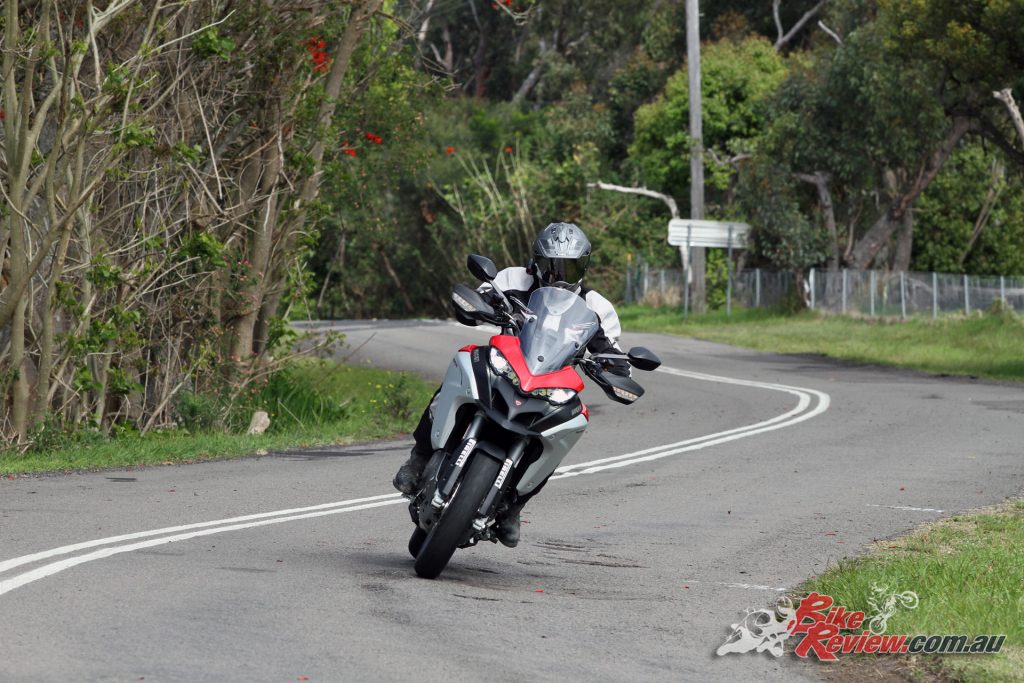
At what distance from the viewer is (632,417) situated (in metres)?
19.3

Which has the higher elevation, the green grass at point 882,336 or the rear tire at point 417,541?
the rear tire at point 417,541

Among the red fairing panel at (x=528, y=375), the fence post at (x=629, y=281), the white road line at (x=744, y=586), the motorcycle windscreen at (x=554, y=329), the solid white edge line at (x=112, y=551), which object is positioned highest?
the motorcycle windscreen at (x=554, y=329)

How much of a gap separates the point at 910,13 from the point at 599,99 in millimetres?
28139

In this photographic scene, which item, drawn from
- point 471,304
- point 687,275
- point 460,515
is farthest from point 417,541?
point 687,275

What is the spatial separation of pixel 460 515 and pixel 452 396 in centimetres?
62

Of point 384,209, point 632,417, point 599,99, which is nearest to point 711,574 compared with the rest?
point 632,417

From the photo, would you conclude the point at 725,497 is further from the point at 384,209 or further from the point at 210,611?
the point at 384,209

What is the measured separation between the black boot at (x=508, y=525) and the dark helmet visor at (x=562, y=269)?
1.17 meters

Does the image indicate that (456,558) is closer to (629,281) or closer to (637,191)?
(629,281)

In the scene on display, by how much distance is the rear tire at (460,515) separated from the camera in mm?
7902

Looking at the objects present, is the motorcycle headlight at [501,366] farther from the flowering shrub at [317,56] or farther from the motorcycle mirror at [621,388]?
the flowering shrub at [317,56]

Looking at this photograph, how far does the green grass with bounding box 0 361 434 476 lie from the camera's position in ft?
44.3

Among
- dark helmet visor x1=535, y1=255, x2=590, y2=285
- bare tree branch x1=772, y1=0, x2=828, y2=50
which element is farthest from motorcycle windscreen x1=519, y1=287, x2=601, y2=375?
bare tree branch x1=772, y1=0, x2=828, y2=50

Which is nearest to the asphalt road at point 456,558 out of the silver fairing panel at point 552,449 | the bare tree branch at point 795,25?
the silver fairing panel at point 552,449
